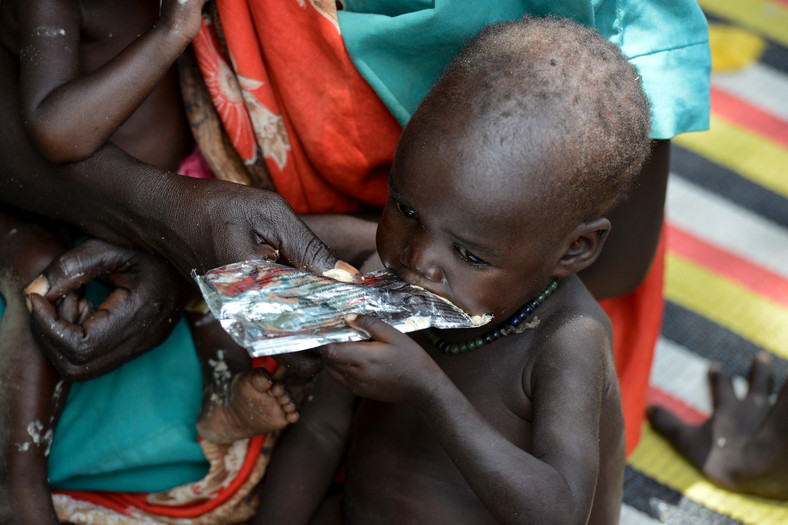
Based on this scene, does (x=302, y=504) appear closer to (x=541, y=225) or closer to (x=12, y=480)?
(x=12, y=480)

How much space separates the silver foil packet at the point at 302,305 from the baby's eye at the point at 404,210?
90mm

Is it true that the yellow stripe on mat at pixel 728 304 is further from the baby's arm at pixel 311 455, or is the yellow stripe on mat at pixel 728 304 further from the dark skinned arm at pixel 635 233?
the baby's arm at pixel 311 455

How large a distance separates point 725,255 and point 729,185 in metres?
0.27

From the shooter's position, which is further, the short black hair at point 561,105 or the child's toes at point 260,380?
the child's toes at point 260,380

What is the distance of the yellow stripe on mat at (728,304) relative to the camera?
2.20 m

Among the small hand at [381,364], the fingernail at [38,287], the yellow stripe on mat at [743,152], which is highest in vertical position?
the small hand at [381,364]

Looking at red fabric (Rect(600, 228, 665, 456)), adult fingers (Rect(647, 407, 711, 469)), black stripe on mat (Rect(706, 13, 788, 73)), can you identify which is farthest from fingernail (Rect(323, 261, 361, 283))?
black stripe on mat (Rect(706, 13, 788, 73))

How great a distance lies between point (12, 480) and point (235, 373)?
1.34 ft

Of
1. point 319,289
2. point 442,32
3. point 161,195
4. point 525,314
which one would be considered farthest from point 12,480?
point 442,32

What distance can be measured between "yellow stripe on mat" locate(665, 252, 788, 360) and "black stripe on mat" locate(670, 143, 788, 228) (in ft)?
0.97

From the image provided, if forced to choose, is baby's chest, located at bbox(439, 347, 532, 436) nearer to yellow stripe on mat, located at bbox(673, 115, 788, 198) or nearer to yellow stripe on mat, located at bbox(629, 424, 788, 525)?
yellow stripe on mat, located at bbox(629, 424, 788, 525)

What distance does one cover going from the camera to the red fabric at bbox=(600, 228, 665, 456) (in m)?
1.86

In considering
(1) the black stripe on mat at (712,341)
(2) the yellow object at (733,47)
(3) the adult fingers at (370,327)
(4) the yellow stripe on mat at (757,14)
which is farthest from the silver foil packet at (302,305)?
(4) the yellow stripe on mat at (757,14)

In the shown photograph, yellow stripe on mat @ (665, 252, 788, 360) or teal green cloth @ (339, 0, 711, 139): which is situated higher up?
teal green cloth @ (339, 0, 711, 139)
